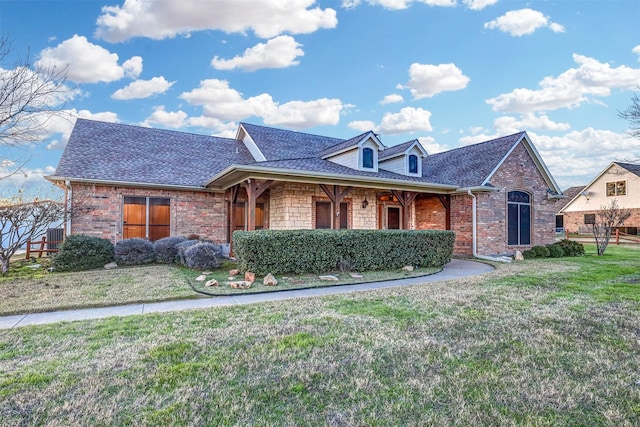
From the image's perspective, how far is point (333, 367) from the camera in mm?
3254

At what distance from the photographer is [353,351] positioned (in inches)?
144

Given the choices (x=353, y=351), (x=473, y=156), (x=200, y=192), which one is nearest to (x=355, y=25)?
(x=473, y=156)

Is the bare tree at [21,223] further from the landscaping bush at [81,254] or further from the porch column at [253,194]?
the porch column at [253,194]

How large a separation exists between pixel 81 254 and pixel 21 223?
1755mm

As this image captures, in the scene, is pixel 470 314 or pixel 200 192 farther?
pixel 200 192

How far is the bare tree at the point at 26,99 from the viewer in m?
6.37

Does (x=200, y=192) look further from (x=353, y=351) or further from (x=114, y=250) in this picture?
(x=353, y=351)

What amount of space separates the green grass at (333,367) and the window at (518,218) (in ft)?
33.2

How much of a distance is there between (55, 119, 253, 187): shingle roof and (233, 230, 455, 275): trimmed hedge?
18.0 feet

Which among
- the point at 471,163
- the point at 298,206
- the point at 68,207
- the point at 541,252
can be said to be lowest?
A: the point at 541,252

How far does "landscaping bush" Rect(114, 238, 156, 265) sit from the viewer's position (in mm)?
10250

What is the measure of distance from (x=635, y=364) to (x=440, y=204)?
42.1ft

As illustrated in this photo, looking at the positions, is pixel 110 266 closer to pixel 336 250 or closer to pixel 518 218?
pixel 336 250

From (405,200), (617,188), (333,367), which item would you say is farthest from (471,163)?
(617,188)
